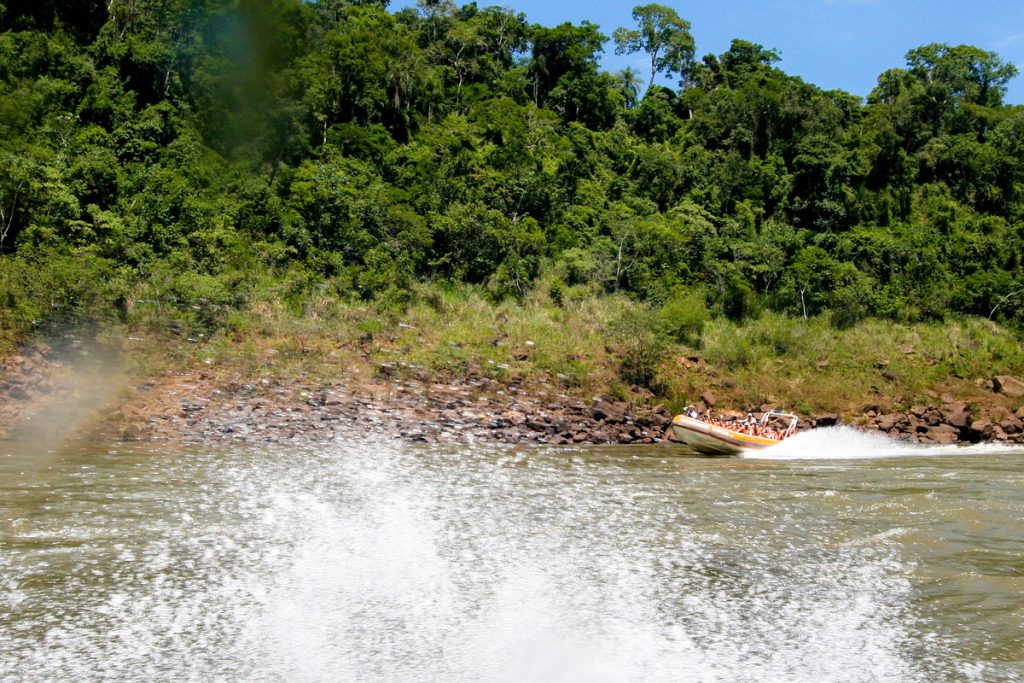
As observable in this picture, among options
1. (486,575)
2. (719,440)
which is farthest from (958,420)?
(486,575)

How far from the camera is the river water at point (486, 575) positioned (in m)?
8.16

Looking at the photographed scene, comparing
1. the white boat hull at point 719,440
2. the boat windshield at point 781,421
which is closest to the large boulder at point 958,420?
the boat windshield at point 781,421

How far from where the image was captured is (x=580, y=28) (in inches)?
A: 2445

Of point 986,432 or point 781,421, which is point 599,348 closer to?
point 781,421

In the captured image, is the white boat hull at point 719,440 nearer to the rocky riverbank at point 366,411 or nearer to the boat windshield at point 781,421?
the rocky riverbank at point 366,411

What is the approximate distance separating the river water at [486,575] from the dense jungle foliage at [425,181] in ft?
37.0

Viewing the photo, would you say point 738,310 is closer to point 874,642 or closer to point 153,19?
point 874,642

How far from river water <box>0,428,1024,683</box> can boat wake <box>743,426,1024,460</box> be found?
5963 mm

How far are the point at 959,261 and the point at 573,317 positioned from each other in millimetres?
21867

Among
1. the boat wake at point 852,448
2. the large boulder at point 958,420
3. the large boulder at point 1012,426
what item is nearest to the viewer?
the boat wake at point 852,448

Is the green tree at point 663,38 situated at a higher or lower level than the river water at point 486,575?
higher

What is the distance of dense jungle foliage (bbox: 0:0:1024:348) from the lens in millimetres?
29906

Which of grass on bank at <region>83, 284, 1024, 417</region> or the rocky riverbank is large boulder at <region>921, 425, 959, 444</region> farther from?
grass on bank at <region>83, 284, 1024, 417</region>

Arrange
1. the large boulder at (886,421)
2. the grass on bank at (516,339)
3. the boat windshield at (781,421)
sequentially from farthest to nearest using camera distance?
the large boulder at (886,421)
the boat windshield at (781,421)
the grass on bank at (516,339)
